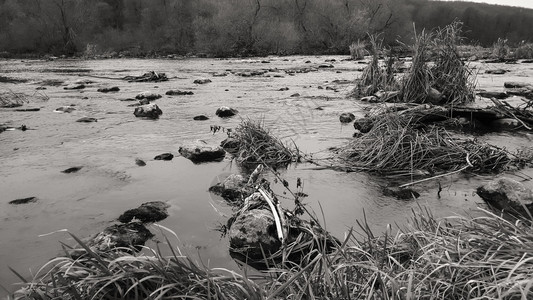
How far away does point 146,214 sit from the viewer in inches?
124

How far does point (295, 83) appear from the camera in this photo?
13.8 meters

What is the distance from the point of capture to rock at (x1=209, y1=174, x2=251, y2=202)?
3.52 m

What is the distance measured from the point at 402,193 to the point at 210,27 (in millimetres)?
42925

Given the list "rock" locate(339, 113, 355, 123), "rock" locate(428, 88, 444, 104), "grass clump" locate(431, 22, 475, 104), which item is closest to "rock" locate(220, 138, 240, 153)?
"rock" locate(339, 113, 355, 123)

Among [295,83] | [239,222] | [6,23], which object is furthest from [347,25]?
[239,222]

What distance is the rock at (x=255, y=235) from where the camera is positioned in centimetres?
252

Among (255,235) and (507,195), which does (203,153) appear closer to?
(255,235)

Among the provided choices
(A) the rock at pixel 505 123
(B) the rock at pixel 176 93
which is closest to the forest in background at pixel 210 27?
(B) the rock at pixel 176 93

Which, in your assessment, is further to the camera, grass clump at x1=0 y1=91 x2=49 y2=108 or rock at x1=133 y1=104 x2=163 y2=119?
grass clump at x1=0 y1=91 x2=49 y2=108

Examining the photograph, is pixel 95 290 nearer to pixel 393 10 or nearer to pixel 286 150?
pixel 286 150

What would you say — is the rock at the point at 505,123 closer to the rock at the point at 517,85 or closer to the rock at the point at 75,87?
the rock at the point at 517,85

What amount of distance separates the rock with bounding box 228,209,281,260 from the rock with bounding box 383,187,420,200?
1503mm

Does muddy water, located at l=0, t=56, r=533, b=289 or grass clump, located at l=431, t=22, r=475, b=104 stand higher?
grass clump, located at l=431, t=22, r=475, b=104

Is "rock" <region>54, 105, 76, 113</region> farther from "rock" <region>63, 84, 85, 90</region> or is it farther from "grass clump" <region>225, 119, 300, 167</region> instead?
"grass clump" <region>225, 119, 300, 167</region>
